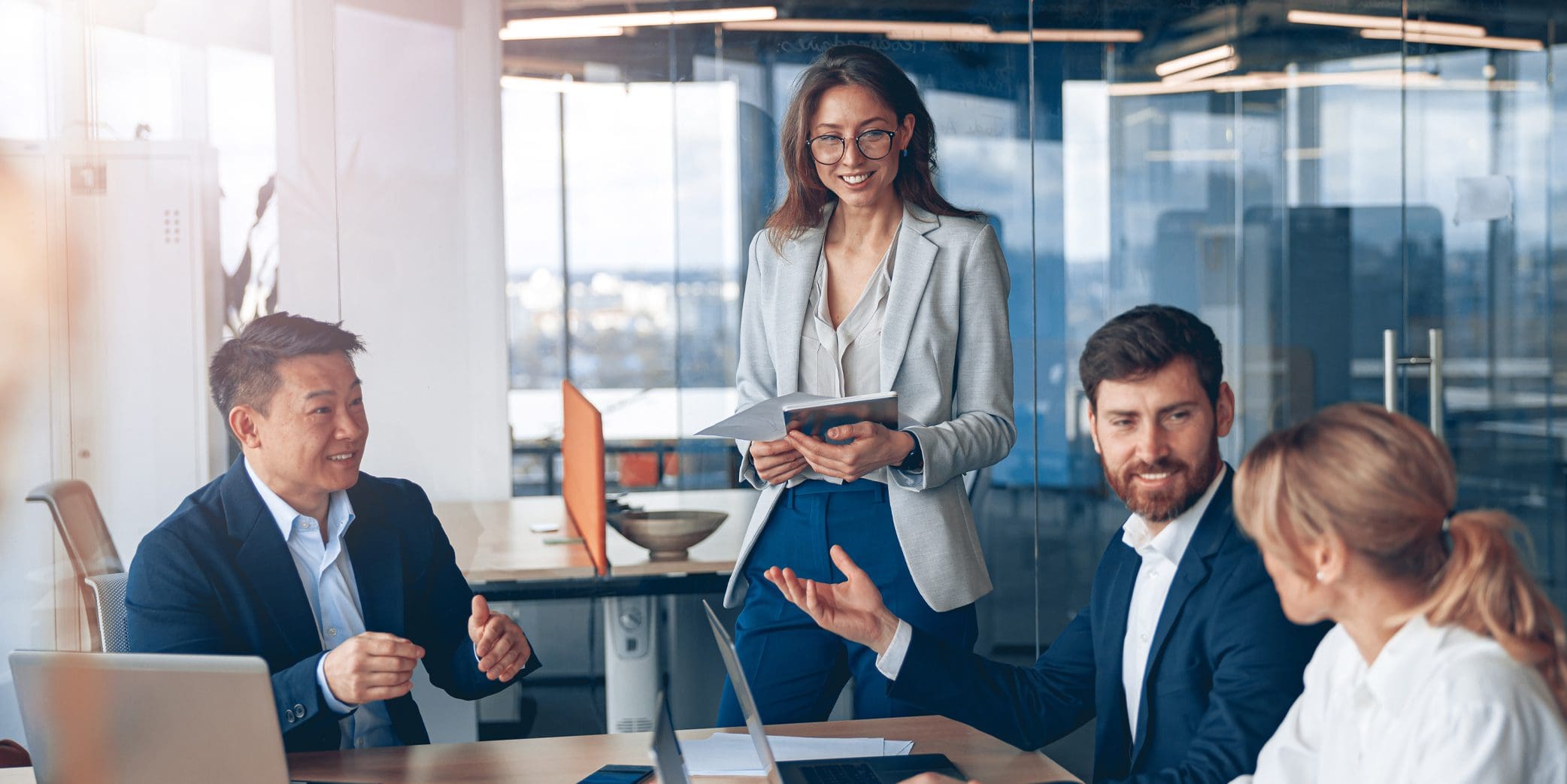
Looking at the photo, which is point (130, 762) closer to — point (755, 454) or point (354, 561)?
point (354, 561)

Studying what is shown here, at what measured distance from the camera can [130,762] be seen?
119 centimetres

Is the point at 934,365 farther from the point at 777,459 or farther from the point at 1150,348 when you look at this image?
the point at 1150,348

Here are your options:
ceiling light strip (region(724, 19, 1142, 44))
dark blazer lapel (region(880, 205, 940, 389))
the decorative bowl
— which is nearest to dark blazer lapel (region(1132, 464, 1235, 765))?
dark blazer lapel (region(880, 205, 940, 389))

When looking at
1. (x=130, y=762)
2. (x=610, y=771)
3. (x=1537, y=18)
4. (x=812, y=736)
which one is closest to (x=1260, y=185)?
(x=1537, y=18)

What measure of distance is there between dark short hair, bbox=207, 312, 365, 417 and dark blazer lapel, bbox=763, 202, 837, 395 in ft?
2.40

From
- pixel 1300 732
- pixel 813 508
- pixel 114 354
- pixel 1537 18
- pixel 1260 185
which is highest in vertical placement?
pixel 1537 18

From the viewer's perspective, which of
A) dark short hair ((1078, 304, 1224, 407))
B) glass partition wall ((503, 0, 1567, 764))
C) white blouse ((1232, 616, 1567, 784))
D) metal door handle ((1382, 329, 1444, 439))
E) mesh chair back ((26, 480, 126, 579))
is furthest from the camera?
metal door handle ((1382, 329, 1444, 439))

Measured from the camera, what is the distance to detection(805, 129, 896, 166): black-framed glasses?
84.2 inches

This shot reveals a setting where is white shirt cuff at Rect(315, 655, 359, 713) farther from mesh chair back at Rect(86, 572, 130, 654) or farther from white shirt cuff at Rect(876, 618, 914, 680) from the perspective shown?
white shirt cuff at Rect(876, 618, 914, 680)

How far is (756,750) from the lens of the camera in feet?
4.87

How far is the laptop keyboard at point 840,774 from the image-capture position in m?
1.34

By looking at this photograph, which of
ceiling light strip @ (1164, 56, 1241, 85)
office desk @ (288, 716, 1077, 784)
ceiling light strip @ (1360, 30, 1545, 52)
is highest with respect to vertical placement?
ceiling light strip @ (1360, 30, 1545, 52)

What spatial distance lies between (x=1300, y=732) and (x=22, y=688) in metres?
1.28

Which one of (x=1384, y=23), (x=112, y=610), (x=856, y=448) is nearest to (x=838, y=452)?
(x=856, y=448)
